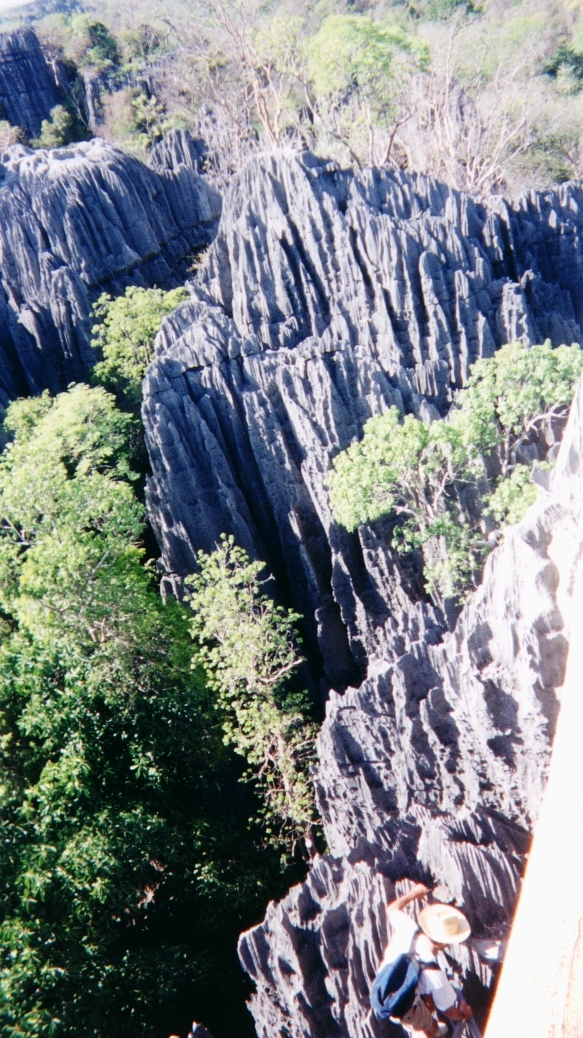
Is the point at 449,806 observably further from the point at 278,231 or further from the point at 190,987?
the point at 278,231

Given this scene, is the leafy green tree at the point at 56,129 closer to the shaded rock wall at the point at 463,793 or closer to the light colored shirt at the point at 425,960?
the shaded rock wall at the point at 463,793

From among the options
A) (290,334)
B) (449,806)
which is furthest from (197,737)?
(290,334)

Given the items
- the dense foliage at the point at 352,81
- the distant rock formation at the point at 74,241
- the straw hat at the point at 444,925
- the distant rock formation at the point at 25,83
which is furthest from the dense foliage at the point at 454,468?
the distant rock formation at the point at 25,83

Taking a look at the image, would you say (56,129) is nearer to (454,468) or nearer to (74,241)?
(74,241)

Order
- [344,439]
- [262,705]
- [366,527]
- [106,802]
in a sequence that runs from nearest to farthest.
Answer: [106,802], [262,705], [366,527], [344,439]

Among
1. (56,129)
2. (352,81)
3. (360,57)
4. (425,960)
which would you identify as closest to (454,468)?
(425,960)

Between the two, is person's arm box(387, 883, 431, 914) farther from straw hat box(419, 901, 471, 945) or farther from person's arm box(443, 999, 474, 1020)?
person's arm box(443, 999, 474, 1020)

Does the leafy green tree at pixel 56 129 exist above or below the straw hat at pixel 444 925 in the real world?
above
